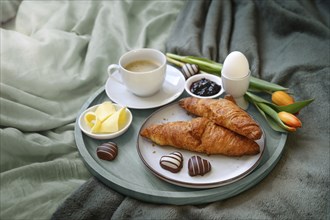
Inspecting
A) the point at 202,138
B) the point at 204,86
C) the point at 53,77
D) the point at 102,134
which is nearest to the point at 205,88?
the point at 204,86

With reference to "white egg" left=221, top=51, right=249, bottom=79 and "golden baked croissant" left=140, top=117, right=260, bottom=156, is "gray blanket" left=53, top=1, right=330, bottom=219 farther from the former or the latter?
"white egg" left=221, top=51, right=249, bottom=79

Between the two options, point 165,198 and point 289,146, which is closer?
point 165,198

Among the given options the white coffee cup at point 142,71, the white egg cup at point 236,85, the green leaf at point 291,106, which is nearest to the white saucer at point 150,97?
the white coffee cup at point 142,71

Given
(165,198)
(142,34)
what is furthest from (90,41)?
(165,198)

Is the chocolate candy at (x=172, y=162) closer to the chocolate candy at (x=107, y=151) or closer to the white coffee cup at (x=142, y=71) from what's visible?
the chocolate candy at (x=107, y=151)

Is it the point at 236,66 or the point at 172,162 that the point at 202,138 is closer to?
the point at 172,162

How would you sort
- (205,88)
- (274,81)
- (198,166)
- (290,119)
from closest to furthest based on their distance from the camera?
(198,166)
(290,119)
(205,88)
(274,81)

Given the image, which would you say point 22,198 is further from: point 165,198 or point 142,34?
point 142,34
